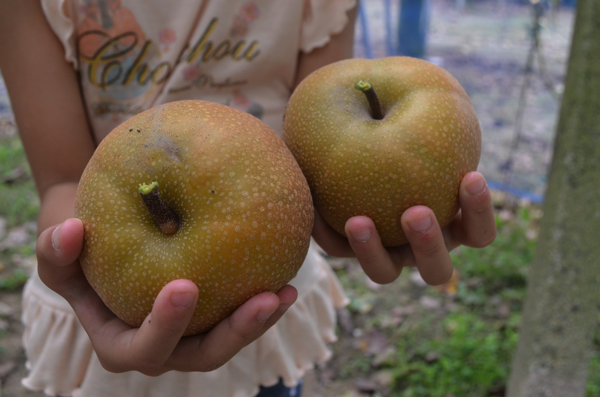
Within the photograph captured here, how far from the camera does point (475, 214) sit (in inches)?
50.3

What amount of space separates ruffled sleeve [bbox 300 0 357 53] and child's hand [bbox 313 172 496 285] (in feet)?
2.60

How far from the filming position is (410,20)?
4836 millimetres

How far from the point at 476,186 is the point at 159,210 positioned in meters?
0.76

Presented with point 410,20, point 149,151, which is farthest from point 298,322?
point 410,20

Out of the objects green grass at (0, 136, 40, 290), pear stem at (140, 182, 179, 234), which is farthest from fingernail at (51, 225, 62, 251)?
green grass at (0, 136, 40, 290)

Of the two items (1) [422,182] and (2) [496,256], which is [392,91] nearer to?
(1) [422,182]

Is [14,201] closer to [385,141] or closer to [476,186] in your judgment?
[385,141]

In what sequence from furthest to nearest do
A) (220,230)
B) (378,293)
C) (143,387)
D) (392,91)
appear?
(378,293) → (143,387) → (392,91) → (220,230)

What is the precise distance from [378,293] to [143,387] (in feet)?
6.90

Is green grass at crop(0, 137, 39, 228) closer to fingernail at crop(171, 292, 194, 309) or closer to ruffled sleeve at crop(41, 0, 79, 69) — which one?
ruffled sleeve at crop(41, 0, 79, 69)

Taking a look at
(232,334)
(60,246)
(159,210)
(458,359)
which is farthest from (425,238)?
(458,359)

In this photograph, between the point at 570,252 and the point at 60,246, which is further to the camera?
the point at 570,252

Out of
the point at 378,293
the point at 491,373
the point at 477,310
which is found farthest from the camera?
the point at 378,293

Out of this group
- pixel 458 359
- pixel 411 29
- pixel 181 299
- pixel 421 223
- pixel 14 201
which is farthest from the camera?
pixel 411 29
